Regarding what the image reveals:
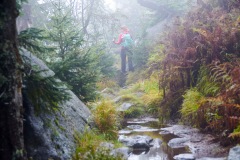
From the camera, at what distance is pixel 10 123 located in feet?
7.75

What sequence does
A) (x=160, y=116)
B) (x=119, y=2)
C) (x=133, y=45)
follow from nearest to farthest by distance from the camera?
(x=160, y=116), (x=133, y=45), (x=119, y=2)

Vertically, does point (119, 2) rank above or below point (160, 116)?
above

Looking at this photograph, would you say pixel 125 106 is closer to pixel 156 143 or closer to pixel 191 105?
pixel 191 105

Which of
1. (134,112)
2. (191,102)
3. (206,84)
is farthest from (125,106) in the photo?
(206,84)

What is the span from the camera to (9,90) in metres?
2.39

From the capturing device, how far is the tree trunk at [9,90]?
235 centimetres

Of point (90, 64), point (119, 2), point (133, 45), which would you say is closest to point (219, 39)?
point (90, 64)

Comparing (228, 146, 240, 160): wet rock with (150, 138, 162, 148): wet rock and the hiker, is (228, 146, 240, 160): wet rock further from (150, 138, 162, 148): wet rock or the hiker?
the hiker

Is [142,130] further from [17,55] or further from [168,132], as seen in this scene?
[17,55]

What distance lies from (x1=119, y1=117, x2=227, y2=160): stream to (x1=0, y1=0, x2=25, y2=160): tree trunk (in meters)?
2.36

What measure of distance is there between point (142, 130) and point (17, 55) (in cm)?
438

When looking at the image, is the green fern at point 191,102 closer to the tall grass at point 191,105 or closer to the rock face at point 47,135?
the tall grass at point 191,105

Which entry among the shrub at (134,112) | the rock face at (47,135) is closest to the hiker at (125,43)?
the shrub at (134,112)

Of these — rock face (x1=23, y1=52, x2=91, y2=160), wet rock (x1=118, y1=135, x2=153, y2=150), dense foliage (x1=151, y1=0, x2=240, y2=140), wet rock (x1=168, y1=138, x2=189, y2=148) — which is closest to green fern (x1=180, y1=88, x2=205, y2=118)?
dense foliage (x1=151, y1=0, x2=240, y2=140)
